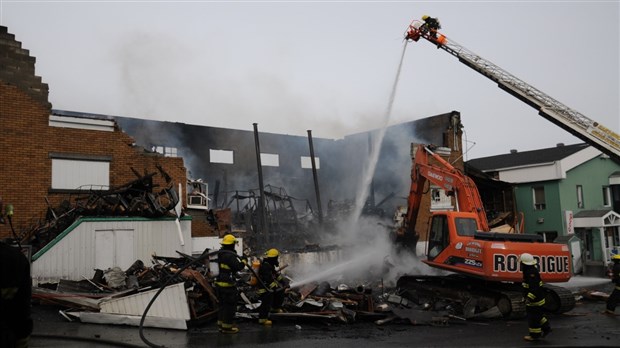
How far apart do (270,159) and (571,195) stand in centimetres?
2030

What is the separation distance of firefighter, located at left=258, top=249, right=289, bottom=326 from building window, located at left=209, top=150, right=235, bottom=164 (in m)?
24.1

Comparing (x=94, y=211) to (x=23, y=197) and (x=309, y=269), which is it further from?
(x=309, y=269)

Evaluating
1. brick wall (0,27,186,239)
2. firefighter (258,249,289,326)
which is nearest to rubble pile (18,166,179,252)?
brick wall (0,27,186,239)

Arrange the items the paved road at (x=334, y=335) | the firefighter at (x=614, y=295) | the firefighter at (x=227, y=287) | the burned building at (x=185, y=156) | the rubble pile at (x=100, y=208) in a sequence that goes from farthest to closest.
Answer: the burned building at (x=185, y=156) → the rubble pile at (x=100, y=208) → the firefighter at (x=614, y=295) → the firefighter at (x=227, y=287) → the paved road at (x=334, y=335)

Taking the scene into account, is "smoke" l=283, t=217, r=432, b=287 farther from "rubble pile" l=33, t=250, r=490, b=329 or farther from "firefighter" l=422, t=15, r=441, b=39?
"firefighter" l=422, t=15, r=441, b=39

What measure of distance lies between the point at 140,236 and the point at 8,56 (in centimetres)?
700

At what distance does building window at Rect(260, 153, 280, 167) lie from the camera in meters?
36.4

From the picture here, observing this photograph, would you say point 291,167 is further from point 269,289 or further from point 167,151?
point 269,289

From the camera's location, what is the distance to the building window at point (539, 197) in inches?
1115

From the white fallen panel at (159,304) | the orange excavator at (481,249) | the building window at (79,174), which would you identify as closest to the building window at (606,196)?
the orange excavator at (481,249)

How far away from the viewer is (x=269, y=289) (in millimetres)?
9812

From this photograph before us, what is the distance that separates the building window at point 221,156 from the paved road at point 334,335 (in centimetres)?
2335

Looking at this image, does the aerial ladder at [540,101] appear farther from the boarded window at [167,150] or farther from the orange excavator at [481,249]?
the boarded window at [167,150]

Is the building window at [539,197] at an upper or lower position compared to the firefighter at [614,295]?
upper
